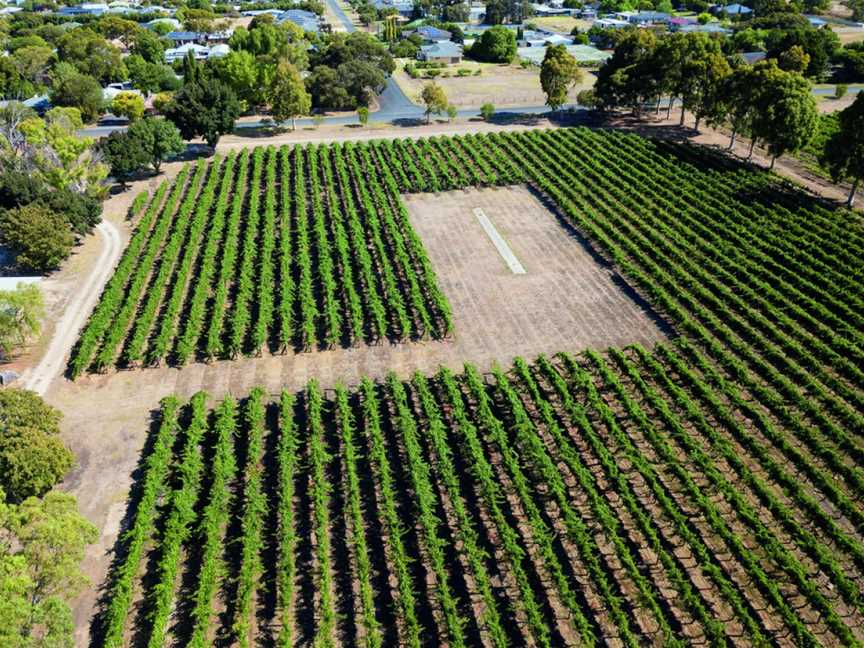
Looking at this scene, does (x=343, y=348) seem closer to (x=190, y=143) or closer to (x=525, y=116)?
(x=190, y=143)

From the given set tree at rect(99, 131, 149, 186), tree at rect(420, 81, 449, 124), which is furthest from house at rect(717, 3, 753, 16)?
tree at rect(99, 131, 149, 186)

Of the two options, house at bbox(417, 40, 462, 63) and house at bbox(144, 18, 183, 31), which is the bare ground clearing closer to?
house at bbox(417, 40, 462, 63)

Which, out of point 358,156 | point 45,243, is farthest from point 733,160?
point 45,243

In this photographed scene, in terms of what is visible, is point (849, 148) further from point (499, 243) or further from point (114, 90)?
point (114, 90)

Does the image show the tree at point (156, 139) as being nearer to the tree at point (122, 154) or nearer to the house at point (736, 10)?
the tree at point (122, 154)

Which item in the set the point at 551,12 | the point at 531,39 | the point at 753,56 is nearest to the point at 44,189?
the point at 753,56
